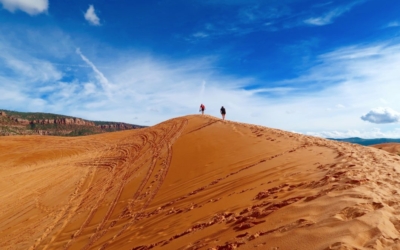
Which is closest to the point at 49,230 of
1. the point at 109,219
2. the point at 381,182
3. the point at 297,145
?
the point at 109,219

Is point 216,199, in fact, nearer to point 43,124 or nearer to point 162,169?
point 162,169

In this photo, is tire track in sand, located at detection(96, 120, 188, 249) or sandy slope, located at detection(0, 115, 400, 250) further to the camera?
tire track in sand, located at detection(96, 120, 188, 249)

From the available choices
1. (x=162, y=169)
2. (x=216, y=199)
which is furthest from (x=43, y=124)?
(x=216, y=199)

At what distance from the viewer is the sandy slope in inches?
150

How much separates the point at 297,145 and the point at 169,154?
667 centimetres

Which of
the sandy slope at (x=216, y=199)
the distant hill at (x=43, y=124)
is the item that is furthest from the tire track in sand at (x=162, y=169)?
the distant hill at (x=43, y=124)

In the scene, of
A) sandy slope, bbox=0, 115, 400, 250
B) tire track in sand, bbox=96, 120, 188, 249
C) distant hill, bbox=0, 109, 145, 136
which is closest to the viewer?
sandy slope, bbox=0, 115, 400, 250

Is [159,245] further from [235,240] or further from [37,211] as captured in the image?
[37,211]

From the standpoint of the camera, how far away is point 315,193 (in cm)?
500

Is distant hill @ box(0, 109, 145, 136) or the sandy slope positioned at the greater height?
distant hill @ box(0, 109, 145, 136)

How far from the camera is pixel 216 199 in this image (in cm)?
658

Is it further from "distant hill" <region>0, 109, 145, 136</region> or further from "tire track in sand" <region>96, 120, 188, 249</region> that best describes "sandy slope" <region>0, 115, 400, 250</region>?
"distant hill" <region>0, 109, 145, 136</region>

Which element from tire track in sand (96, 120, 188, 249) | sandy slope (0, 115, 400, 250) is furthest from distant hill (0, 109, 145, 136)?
sandy slope (0, 115, 400, 250)

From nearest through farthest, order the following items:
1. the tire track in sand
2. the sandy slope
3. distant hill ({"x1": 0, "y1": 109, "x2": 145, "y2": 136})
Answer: the sandy slope < the tire track in sand < distant hill ({"x1": 0, "y1": 109, "x2": 145, "y2": 136})
